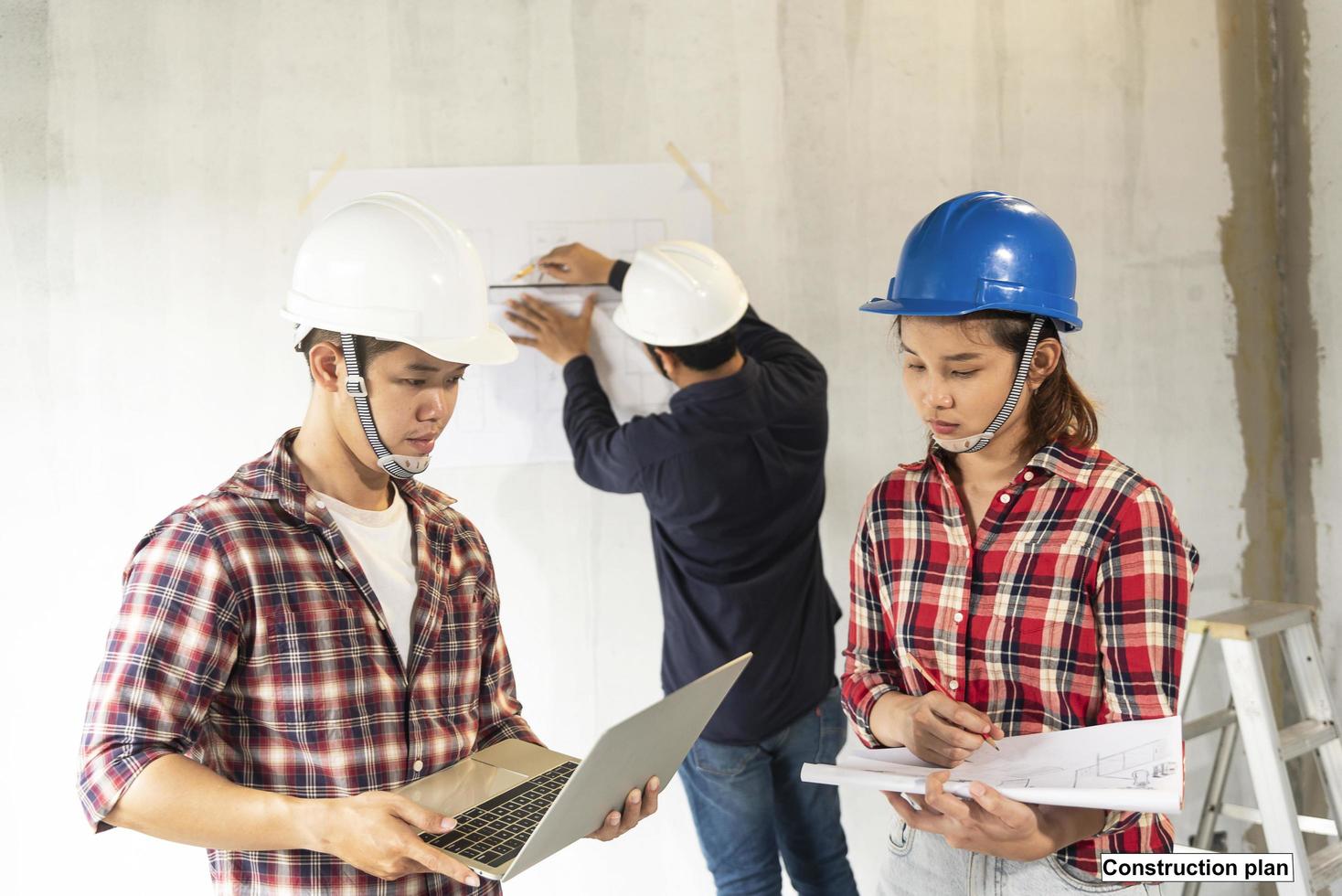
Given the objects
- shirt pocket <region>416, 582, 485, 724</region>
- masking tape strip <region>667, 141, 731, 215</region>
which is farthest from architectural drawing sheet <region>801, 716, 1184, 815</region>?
masking tape strip <region>667, 141, 731, 215</region>

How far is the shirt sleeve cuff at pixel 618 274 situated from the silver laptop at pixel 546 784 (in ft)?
4.16

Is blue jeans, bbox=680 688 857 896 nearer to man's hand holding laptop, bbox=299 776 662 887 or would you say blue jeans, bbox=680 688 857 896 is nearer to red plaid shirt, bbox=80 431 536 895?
red plaid shirt, bbox=80 431 536 895

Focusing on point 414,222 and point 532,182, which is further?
point 532,182

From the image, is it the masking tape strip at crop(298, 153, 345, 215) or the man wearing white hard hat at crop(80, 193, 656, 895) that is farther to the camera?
the masking tape strip at crop(298, 153, 345, 215)

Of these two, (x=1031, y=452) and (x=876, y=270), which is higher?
(x=876, y=270)

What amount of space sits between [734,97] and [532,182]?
55 cm

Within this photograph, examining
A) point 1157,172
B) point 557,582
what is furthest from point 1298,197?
point 557,582

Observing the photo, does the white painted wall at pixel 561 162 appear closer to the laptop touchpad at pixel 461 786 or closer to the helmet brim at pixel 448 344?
the helmet brim at pixel 448 344

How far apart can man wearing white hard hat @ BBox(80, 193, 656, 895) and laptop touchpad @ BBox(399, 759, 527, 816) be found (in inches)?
1.2

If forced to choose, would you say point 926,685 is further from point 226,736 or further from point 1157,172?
point 1157,172

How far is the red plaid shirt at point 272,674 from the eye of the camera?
1.19 meters

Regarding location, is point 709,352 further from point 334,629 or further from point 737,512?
point 334,629

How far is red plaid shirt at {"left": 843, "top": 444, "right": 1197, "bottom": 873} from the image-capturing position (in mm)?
1332

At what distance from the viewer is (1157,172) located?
302 centimetres
